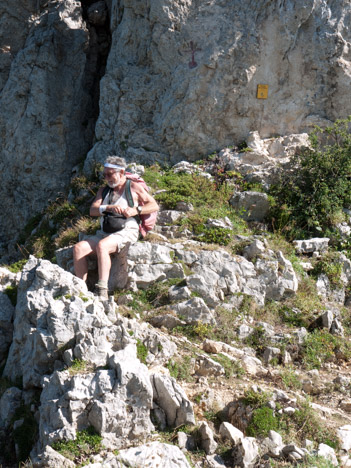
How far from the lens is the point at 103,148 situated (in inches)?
520

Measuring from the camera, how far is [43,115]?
15.6 m

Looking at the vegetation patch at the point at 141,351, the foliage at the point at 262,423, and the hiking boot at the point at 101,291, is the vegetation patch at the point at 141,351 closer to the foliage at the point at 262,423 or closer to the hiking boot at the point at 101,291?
the hiking boot at the point at 101,291

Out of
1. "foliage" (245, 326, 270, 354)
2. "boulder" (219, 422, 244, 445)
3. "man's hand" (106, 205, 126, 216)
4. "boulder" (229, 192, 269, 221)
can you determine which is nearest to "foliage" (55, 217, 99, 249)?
"man's hand" (106, 205, 126, 216)

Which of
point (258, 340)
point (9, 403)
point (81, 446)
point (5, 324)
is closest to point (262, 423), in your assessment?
point (81, 446)

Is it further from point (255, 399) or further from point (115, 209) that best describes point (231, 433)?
point (115, 209)

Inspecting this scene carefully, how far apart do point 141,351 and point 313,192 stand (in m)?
6.11

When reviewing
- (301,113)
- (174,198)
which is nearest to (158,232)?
(174,198)

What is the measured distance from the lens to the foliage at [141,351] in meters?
5.85

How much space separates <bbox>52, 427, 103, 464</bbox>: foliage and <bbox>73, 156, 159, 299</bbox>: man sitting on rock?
2835 millimetres

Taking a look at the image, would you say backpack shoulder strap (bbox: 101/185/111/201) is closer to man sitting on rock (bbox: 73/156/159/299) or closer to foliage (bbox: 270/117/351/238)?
man sitting on rock (bbox: 73/156/159/299)

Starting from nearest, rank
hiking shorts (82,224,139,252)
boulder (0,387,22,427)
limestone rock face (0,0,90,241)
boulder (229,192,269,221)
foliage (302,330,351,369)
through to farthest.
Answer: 1. boulder (0,387,22,427)
2. foliage (302,330,351,369)
3. hiking shorts (82,224,139,252)
4. boulder (229,192,269,221)
5. limestone rock face (0,0,90,241)

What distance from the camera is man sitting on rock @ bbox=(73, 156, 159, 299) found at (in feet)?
24.2

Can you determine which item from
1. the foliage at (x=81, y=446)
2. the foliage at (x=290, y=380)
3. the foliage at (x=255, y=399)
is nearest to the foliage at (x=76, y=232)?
the foliage at (x=290, y=380)

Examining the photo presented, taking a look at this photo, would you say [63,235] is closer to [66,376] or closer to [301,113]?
[66,376]
